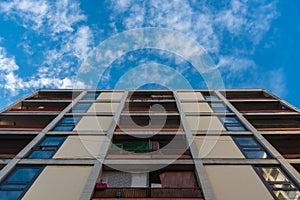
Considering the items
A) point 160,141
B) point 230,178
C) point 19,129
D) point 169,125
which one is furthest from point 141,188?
point 19,129

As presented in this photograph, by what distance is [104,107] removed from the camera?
76.7 ft

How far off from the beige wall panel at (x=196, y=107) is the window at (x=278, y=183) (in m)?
8.49

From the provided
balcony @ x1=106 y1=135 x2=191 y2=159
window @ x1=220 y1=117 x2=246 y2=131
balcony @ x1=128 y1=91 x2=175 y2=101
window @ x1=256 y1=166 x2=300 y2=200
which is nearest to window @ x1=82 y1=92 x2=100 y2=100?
balcony @ x1=128 y1=91 x2=175 y2=101

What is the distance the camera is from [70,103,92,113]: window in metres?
22.6

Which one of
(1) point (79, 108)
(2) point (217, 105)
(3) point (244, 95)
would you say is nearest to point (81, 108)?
(1) point (79, 108)

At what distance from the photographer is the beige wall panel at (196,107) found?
73.8 ft

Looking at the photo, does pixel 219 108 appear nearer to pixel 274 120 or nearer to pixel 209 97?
pixel 209 97

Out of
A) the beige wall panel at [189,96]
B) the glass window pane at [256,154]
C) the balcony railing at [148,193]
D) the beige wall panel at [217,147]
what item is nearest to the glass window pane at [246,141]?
the beige wall panel at [217,147]

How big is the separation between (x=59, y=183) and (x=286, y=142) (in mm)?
14577

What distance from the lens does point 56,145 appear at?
55.2 ft

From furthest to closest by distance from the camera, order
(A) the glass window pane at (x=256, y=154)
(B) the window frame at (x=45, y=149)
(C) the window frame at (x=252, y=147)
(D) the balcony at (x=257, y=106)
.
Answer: (D) the balcony at (x=257, y=106), (C) the window frame at (x=252, y=147), (B) the window frame at (x=45, y=149), (A) the glass window pane at (x=256, y=154)

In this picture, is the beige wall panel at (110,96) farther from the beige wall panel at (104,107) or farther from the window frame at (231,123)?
the window frame at (231,123)

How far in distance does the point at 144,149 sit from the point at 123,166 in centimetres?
247

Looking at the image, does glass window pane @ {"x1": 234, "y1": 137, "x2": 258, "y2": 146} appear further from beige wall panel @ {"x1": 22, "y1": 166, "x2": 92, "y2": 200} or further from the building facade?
beige wall panel @ {"x1": 22, "y1": 166, "x2": 92, "y2": 200}
